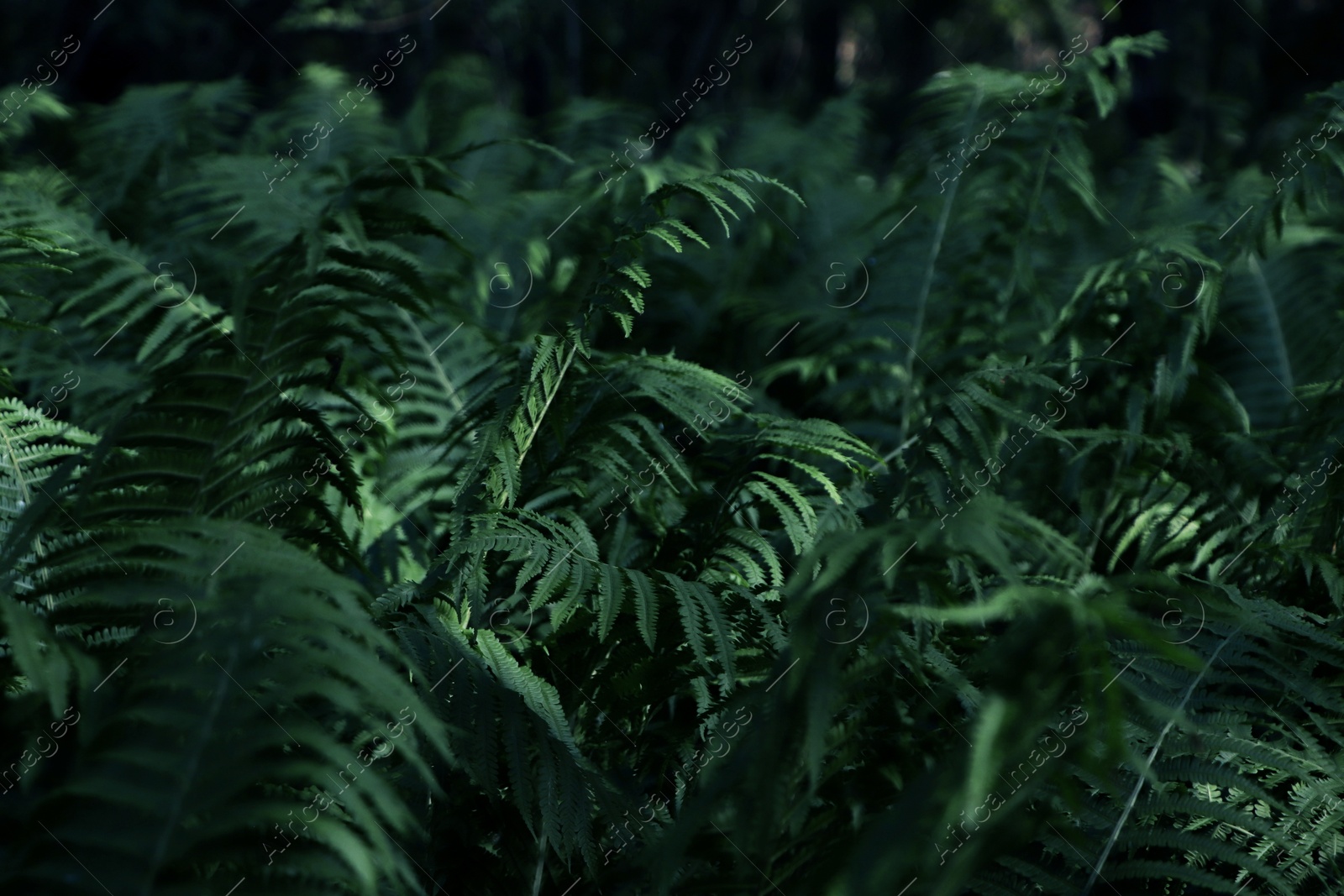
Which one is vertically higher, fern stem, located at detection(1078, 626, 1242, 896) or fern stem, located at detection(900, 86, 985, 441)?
fern stem, located at detection(900, 86, 985, 441)

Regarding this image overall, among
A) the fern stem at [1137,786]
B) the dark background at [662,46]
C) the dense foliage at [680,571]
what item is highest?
the dark background at [662,46]

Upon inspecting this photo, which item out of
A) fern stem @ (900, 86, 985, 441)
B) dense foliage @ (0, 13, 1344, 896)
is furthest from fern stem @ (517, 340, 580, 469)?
fern stem @ (900, 86, 985, 441)

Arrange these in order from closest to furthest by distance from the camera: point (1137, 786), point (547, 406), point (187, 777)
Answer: point (187, 777) < point (1137, 786) < point (547, 406)

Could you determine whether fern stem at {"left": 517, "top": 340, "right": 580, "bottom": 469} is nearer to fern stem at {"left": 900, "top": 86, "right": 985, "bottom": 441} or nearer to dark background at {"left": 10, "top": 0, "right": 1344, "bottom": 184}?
fern stem at {"left": 900, "top": 86, "right": 985, "bottom": 441}

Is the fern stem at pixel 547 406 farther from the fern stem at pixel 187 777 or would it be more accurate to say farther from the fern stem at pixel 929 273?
the fern stem at pixel 929 273

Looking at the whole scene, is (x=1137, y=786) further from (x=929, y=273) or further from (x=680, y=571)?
(x=929, y=273)

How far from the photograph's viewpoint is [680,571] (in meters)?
1.60

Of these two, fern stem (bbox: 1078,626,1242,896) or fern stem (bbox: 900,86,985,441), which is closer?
fern stem (bbox: 1078,626,1242,896)

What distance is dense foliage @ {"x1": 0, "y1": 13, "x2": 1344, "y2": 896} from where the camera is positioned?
Answer: 939mm

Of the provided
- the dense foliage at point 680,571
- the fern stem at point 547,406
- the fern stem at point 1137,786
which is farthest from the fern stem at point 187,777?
the fern stem at point 1137,786

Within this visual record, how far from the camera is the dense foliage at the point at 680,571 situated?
94 cm

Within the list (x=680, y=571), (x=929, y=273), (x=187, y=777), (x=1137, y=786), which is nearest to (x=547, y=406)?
(x=680, y=571)

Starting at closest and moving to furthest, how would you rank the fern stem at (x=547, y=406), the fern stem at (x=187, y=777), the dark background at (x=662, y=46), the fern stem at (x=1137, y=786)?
the fern stem at (x=187, y=777), the fern stem at (x=1137, y=786), the fern stem at (x=547, y=406), the dark background at (x=662, y=46)

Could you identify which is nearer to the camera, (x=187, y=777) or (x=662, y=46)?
(x=187, y=777)
